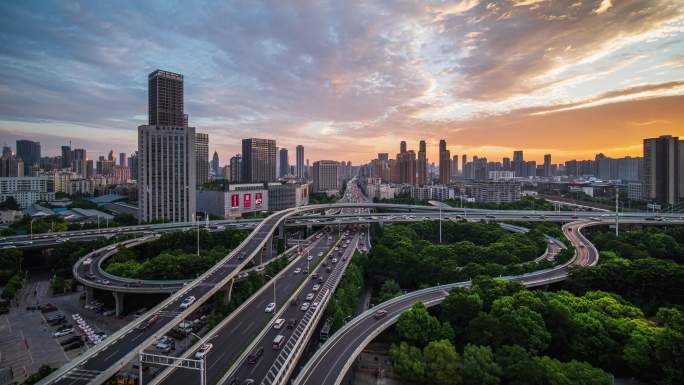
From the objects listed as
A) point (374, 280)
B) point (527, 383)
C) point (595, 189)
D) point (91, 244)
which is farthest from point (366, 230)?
point (595, 189)

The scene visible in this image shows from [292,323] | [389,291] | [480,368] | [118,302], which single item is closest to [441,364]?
[480,368]

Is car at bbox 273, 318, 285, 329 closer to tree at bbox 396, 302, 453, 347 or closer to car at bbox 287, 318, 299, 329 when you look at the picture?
car at bbox 287, 318, 299, 329

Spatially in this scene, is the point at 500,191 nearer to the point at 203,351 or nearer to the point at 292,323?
the point at 292,323

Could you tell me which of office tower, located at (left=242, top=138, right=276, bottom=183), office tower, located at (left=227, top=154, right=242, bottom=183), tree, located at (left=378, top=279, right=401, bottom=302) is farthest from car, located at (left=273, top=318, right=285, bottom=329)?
office tower, located at (left=227, top=154, right=242, bottom=183)

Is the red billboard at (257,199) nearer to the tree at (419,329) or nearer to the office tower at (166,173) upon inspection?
the office tower at (166,173)

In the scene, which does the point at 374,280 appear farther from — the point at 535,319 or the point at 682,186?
the point at 682,186

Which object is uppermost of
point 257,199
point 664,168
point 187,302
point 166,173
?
point 664,168
